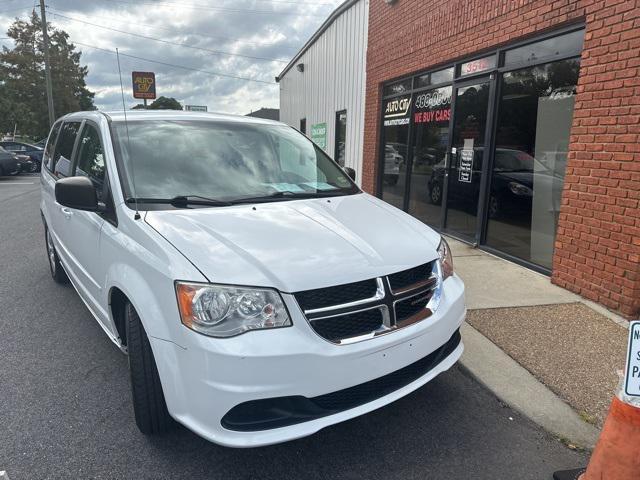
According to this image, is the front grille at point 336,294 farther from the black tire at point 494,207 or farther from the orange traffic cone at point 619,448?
the black tire at point 494,207

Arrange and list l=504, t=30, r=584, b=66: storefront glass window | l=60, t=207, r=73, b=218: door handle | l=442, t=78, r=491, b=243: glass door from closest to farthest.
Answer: l=60, t=207, r=73, b=218: door handle → l=504, t=30, r=584, b=66: storefront glass window → l=442, t=78, r=491, b=243: glass door

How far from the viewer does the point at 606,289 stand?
178 inches

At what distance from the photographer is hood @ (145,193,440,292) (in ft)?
7.37

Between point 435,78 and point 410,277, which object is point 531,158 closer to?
point 435,78

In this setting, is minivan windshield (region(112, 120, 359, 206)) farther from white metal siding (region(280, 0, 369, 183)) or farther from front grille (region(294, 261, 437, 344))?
white metal siding (region(280, 0, 369, 183))

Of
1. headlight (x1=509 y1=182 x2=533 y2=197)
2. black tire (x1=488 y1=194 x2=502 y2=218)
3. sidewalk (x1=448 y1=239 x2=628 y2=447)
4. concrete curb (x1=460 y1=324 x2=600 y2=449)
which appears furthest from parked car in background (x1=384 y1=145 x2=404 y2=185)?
concrete curb (x1=460 y1=324 x2=600 y2=449)

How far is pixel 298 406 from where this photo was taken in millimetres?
2211

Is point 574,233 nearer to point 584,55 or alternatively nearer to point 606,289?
point 606,289

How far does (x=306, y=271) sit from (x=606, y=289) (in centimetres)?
357

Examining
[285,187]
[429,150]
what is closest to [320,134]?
[429,150]

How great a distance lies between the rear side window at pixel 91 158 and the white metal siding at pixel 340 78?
7.52m

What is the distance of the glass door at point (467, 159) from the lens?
662cm

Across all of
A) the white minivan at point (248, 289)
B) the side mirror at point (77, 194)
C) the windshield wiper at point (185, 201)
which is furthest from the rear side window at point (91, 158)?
the windshield wiper at point (185, 201)

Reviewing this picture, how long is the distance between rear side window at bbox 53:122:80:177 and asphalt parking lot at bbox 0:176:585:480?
1640 millimetres
